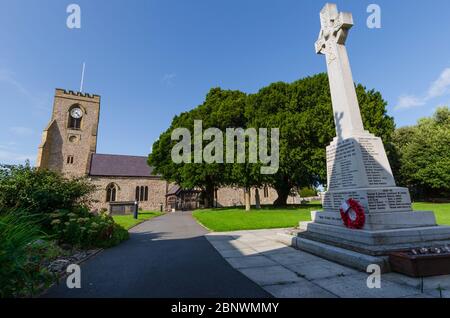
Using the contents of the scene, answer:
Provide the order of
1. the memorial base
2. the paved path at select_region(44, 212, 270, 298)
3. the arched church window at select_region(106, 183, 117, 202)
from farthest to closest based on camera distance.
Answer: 1. the arched church window at select_region(106, 183, 117, 202)
2. the memorial base
3. the paved path at select_region(44, 212, 270, 298)

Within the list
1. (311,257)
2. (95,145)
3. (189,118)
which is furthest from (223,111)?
(95,145)

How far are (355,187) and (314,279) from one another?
11.0ft

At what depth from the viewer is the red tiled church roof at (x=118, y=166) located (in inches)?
1633

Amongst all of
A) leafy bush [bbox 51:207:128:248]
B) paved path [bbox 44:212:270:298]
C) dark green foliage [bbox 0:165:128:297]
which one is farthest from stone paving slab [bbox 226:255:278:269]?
leafy bush [bbox 51:207:128:248]

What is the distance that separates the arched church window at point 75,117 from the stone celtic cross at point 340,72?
49.2m

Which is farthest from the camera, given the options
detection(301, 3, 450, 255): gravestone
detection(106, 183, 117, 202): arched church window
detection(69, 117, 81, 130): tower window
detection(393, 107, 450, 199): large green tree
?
detection(69, 117, 81, 130): tower window

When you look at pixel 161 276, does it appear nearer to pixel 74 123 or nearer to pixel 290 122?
pixel 290 122

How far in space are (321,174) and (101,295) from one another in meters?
21.6

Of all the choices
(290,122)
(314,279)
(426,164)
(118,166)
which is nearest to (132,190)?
(118,166)

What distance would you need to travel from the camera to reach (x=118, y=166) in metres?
44.0

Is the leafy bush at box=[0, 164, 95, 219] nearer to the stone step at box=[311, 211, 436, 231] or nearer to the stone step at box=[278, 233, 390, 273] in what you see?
the stone step at box=[278, 233, 390, 273]

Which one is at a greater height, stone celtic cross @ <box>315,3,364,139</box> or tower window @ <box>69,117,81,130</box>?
tower window @ <box>69,117,81,130</box>

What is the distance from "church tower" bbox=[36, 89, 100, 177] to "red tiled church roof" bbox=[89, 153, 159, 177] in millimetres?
1360

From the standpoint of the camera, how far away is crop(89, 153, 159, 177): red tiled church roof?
4147 centimetres
